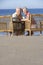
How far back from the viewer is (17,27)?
12.2m

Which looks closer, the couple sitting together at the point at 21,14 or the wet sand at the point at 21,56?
the wet sand at the point at 21,56

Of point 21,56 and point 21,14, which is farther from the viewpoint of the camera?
point 21,14

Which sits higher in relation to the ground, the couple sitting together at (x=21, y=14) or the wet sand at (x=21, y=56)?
the couple sitting together at (x=21, y=14)

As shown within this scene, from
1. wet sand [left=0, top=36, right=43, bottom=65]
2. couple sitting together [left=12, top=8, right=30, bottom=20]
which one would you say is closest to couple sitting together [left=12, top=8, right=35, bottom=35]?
couple sitting together [left=12, top=8, right=30, bottom=20]

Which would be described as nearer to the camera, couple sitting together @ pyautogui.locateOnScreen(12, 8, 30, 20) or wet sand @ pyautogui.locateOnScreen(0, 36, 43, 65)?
wet sand @ pyautogui.locateOnScreen(0, 36, 43, 65)

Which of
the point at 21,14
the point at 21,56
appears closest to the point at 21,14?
the point at 21,14

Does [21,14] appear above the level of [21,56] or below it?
above

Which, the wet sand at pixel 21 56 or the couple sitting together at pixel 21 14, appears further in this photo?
the couple sitting together at pixel 21 14

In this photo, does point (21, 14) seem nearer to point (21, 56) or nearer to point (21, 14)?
point (21, 14)

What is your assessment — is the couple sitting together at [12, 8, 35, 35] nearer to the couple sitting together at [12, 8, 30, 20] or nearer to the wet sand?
the couple sitting together at [12, 8, 30, 20]

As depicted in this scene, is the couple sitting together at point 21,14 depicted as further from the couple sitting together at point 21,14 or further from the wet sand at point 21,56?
the wet sand at point 21,56

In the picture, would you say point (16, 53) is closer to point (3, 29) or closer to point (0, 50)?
point (0, 50)

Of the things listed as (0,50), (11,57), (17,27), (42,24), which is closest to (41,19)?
(42,24)

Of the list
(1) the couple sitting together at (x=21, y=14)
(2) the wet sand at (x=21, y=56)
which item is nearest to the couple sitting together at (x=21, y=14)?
(1) the couple sitting together at (x=21, y=14)
